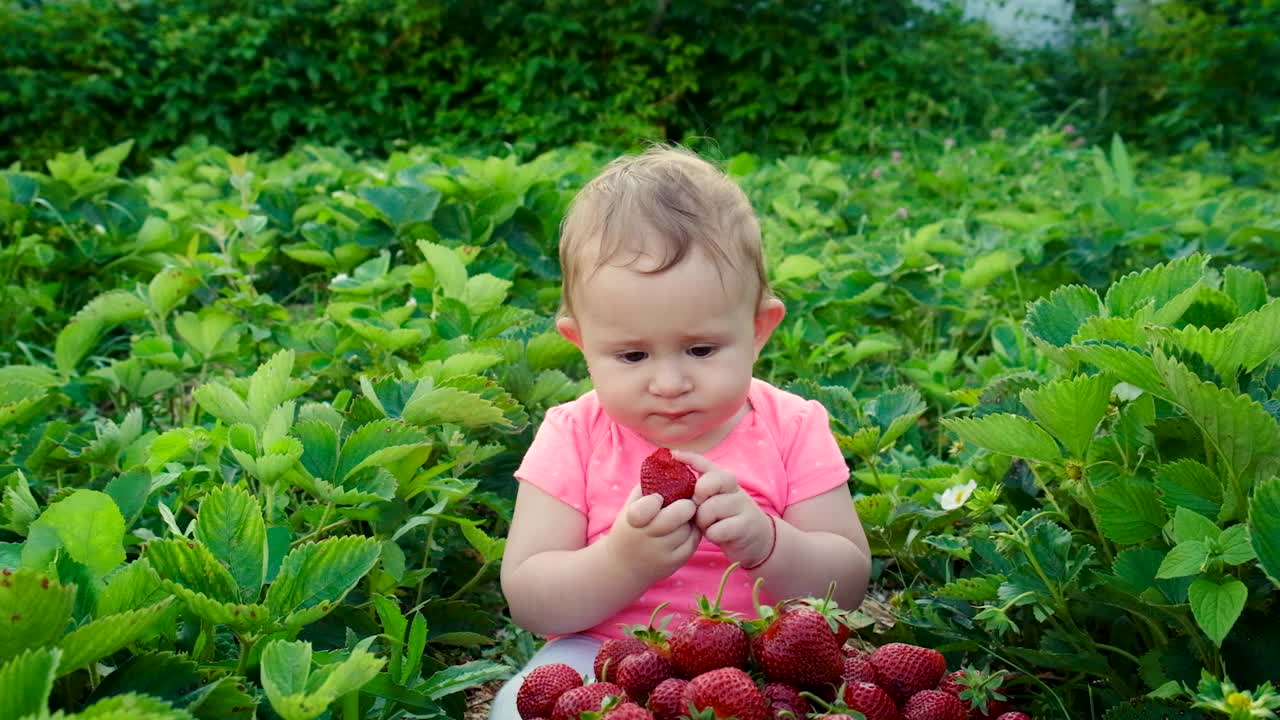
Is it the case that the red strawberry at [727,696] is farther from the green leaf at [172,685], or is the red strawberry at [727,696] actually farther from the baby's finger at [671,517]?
the green leaf at [172,685]

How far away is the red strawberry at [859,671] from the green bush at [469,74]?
685 cm

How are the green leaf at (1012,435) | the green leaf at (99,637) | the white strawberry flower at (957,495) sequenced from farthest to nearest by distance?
1. the white strawberry flower at (957,495)
2. the green leaf at (1012,435)
3. the green leaf at (99,637)

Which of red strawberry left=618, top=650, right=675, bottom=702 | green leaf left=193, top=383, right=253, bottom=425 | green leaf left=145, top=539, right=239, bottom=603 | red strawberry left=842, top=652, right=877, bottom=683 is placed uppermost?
green leaf left=145, top=539, right=239, bottom=603

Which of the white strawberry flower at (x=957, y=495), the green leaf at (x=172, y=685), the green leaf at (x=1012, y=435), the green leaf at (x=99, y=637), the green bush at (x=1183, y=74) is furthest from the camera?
the green bush at (x=1183, y=74)

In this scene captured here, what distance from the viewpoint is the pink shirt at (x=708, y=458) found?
1.69m

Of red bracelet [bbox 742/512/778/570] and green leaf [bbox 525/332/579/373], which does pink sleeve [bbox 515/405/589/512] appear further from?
green leaf [bbox 525/332/579/373]

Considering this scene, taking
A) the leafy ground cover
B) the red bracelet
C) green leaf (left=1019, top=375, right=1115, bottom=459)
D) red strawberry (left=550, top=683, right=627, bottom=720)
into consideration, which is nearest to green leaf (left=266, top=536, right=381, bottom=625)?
the leafy ground cover

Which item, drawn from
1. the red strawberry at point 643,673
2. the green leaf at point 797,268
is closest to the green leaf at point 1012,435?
the red strawberry at point 643,673

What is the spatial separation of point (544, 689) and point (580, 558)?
0.28m

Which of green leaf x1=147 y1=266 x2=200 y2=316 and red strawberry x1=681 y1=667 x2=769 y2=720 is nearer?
red strawberry x1=681 y1=667 x2=769 y2=720

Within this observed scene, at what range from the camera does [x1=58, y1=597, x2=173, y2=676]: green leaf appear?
1005 mm

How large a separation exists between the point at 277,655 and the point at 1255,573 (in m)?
1.03

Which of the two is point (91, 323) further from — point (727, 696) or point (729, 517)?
point (727, 696)

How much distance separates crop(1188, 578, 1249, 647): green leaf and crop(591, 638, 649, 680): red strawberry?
55cm
